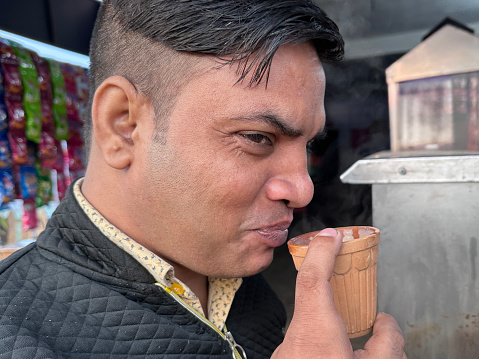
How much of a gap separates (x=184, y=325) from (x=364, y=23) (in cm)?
360

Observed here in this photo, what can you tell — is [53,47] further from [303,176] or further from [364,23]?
[303,176]

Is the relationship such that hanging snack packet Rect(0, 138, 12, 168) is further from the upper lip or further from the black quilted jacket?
the upper lip

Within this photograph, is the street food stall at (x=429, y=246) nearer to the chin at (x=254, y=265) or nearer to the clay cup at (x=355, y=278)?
the clay cup at (x=355, y=278)

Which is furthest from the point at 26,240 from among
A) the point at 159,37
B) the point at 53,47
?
the point at 159,37

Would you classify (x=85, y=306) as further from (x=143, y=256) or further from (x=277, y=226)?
(x=277, y=226)

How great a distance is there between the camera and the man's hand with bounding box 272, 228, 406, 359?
2.90 feet

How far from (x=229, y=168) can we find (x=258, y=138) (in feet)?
0.40

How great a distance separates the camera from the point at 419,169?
6.75 feet

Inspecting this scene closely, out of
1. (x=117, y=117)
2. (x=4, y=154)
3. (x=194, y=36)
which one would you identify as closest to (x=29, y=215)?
(x=4, y=154)

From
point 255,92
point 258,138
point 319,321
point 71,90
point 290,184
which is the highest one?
point 71,90

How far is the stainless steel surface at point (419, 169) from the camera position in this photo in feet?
6.48

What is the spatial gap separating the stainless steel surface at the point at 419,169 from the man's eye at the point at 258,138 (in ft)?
3.91

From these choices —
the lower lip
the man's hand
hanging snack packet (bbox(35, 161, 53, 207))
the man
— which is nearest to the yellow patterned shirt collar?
the man

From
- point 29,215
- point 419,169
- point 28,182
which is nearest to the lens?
point 419,169
